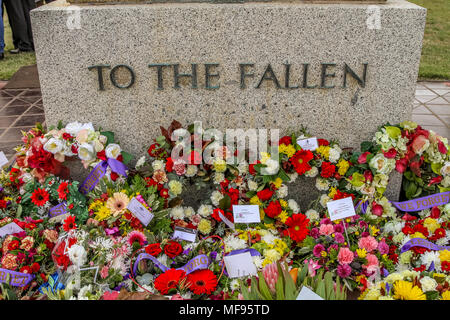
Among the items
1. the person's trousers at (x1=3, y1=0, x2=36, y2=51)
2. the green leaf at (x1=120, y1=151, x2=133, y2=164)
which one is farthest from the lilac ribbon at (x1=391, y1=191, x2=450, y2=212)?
the person's trousers at (x1=3, y1=0, x2=36, y2=51)

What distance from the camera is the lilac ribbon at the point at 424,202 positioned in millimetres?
2535

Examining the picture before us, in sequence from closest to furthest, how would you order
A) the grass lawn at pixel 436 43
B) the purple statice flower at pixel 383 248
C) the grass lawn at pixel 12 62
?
the purple statice flower at pixel 383 248, the grass lawn at pixel 436 43, the grass lawn at pixel 12 62

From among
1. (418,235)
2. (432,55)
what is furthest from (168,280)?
(432,55)

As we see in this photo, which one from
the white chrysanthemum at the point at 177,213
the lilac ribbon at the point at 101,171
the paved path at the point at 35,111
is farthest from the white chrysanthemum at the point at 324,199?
the paved path at the point at 35,111

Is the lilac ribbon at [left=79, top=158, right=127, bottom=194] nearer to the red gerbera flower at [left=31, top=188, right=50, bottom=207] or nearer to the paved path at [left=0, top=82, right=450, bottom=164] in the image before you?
the red gerbera flower at [left=31, top=188, right=50, bottom=207]

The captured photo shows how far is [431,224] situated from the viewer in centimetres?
239

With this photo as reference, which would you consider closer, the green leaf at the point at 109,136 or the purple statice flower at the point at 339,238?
the purple statice flower at the point at 339,238

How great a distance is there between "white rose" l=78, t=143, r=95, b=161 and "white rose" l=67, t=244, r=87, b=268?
640 mm

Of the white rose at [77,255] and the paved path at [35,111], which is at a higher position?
the white rose at [77,255]

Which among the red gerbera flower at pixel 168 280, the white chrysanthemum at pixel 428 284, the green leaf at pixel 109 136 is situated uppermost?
the green leaf at pixel 109 136

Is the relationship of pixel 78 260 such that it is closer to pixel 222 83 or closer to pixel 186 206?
pixel 186 206

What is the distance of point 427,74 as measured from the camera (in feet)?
18.6

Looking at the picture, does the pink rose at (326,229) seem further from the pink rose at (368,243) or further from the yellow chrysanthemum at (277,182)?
the yellow chrysanthemum at (277,182)

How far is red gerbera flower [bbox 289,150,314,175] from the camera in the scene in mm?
2500
